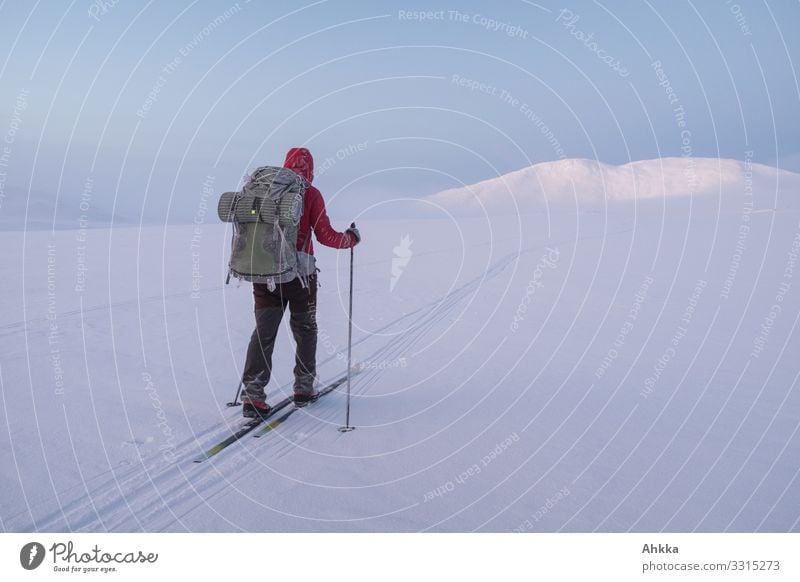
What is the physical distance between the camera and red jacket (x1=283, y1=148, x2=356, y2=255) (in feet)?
16.3

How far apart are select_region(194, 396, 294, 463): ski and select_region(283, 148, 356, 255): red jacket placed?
1497mm

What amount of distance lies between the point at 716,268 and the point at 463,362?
8.81 m

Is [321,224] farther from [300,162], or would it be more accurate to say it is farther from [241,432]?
[241,432]

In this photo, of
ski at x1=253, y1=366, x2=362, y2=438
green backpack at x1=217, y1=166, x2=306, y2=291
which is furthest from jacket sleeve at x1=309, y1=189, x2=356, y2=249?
ski at x1=253, y1=366, x2=362, y2=438

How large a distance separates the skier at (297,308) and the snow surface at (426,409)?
0.33 m

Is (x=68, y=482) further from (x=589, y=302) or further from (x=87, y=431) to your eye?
(x=589, y=302)

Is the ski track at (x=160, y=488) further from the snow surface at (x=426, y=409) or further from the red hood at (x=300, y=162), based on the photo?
the red hood at (x=300, y=162)

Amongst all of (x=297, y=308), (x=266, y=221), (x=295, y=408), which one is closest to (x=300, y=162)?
(x=266, y=221)

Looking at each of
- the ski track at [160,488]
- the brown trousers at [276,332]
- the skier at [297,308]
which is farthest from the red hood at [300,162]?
the ski track at [160,488]

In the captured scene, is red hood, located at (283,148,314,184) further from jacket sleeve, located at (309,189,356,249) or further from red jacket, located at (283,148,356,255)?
jacket sleeve, located at (309,189,356,249)

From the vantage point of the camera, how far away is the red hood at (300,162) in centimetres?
506

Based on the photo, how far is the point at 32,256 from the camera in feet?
42.4
